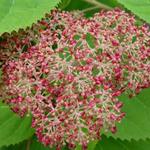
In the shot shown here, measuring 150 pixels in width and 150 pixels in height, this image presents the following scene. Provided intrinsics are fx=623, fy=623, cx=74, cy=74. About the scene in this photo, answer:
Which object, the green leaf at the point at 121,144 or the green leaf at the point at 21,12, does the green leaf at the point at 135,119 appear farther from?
the green leaf at the point at 21,12

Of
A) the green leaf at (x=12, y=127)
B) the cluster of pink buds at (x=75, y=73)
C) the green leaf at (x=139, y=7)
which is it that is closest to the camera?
the cluster of pink buds at (x=75, y=73)

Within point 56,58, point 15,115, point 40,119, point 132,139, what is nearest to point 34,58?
point 56,58

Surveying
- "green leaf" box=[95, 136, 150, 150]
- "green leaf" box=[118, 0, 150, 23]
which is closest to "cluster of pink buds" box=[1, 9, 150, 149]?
"green leaf" box=[118, 0, 150, 23]

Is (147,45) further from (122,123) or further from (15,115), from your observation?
(15,115)

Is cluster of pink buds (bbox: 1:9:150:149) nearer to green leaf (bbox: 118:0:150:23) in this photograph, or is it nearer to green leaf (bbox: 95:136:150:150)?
green leaf (bbox: 118:0:150:23)

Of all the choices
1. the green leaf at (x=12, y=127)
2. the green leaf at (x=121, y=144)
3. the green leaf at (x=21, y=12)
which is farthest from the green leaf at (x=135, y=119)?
the green leaf at (x=21, y=12)
